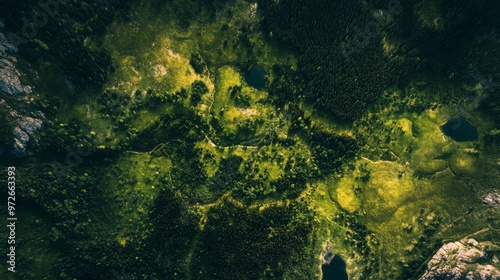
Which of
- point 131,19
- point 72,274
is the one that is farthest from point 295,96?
point 72,274

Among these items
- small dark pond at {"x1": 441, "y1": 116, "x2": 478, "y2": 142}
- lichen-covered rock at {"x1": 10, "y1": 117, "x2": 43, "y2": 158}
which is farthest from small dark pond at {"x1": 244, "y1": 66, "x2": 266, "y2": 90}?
lichen-covered rock at {"x1": 10, "y1": 117, "x2": 43, "y2": 158}

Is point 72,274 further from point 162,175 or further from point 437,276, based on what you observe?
point 437,276

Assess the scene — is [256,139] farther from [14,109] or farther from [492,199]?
[492,199]

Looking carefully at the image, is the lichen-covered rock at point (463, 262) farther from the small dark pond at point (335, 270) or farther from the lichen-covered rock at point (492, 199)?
A: the small dark pond at point (335, 270)

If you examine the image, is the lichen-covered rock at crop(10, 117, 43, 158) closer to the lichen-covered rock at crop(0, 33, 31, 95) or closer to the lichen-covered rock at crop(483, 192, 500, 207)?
the lichen-covered rock at crop(0, 33, 31, 95)

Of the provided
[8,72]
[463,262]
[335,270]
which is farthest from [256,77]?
[463,262]

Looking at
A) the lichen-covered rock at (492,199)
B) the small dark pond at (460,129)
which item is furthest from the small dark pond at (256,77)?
the lichen-covered rock at (492,199)
